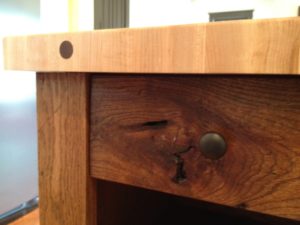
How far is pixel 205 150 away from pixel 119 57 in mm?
129

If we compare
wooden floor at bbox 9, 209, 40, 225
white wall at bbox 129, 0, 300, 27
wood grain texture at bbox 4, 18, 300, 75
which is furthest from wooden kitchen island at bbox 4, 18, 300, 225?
white wall at bbox 129, 0, 300, 27

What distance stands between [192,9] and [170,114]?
3251 millimetres

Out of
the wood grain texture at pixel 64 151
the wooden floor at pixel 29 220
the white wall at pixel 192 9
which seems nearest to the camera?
the wood grain texture at pixel 64 151

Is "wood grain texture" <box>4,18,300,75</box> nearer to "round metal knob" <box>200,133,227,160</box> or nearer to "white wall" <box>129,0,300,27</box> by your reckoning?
"round metal knob" <box>200,133,227,160</box>

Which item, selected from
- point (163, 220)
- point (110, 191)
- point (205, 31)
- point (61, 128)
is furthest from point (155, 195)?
point (205, 31)

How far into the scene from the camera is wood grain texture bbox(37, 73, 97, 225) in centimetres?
33

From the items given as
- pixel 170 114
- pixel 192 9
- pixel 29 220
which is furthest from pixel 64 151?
pixel 192 9

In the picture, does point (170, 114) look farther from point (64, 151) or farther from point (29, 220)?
point (29, 220)

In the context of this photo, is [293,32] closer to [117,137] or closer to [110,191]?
[117,137]

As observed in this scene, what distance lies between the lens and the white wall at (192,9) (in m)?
1.82

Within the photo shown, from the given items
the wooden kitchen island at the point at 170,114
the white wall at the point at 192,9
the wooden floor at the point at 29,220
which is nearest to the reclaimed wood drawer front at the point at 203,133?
the wooden kitchen island at the point at 170,114

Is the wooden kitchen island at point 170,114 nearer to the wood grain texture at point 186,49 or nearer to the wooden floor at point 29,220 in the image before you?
the wood grain texture at point 186,49

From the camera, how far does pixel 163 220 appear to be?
0.59 meters

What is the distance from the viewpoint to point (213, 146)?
260 millimetres
